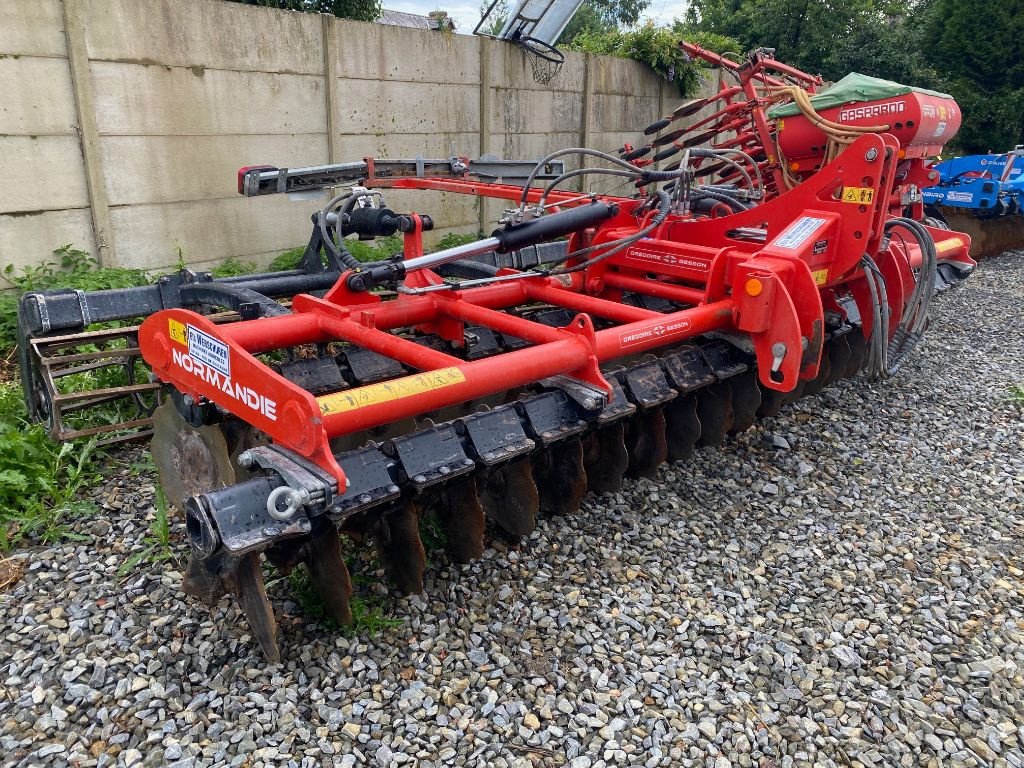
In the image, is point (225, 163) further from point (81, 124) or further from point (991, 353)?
point (991, 353)

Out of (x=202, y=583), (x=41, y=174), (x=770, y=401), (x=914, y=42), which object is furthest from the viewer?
(x=914, y=42)

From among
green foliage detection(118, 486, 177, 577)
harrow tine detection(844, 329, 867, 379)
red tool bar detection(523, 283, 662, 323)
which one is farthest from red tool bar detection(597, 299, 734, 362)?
green foliage detection(118, 486, 177, 577)

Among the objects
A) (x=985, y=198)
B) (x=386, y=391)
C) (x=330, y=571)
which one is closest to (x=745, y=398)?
(x=386, y=391)

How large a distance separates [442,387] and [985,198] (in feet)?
34.1

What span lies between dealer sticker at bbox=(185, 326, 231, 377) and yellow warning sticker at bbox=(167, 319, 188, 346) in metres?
0.03

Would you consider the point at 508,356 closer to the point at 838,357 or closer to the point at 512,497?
the point at 512,497

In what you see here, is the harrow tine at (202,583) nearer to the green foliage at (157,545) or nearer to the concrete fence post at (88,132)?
the green foliage at (157,545)

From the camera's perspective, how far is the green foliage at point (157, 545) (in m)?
3.11

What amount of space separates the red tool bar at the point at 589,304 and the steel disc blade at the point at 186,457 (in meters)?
1.77

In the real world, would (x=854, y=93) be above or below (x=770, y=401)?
above

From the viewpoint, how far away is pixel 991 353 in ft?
21.5

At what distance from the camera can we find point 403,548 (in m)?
2.87

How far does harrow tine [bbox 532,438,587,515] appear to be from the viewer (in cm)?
340

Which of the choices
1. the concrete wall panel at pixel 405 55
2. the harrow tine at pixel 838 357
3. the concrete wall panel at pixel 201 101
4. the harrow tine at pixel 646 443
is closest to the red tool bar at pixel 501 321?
the harrow tine at pixel 646 443
